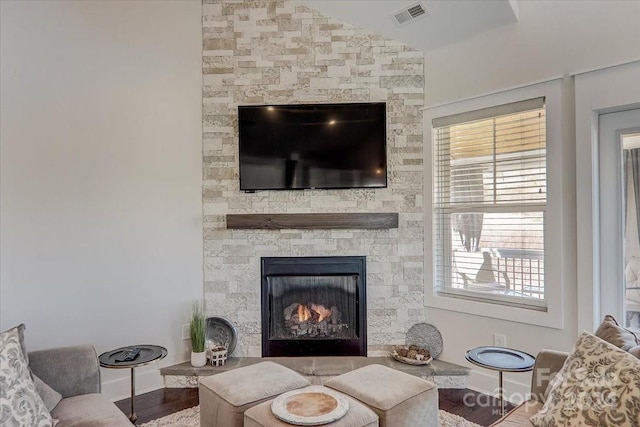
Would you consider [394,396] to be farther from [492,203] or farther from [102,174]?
[102,174]

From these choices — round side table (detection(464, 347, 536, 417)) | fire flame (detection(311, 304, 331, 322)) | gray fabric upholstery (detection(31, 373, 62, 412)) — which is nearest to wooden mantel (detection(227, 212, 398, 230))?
fire flame (detection(311, 304, 331, 322))

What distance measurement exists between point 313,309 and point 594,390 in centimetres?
228

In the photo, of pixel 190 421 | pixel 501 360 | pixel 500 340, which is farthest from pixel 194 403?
pixel 500 340

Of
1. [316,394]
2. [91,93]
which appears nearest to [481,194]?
[316,394]

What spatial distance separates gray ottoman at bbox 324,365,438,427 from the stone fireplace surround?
4.08 ft

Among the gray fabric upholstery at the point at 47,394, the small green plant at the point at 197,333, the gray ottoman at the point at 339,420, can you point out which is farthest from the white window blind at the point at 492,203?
the gray fabric upholstery at the point at 47,394

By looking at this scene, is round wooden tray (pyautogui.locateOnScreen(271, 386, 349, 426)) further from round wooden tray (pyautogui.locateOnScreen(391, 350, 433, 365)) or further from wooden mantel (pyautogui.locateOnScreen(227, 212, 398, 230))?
wooden mantel (pyautogui.locateOnScreen(227, 212, 398, 230))

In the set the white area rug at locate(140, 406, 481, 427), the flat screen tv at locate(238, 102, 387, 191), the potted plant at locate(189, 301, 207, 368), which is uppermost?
the flat screen tv at locate(238, 102, 387, 191)

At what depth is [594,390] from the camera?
143cm

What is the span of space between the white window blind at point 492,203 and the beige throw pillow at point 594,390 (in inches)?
51.2

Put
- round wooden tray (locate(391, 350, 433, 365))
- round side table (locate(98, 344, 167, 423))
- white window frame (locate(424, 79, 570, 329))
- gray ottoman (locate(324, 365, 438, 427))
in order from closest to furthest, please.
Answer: gray ottoman (locate(324, 365, 438, 427)) < round side table (locate(98, 344, 167, 423)) < white window frame (locate(424, 79, 570, 329)) < round wooden tray (locate(391, 350, 433, 365))

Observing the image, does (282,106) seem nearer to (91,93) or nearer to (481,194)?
(91,93)

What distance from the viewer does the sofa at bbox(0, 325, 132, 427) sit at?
5.00 ft

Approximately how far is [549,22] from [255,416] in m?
3.04
